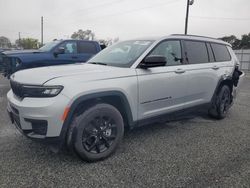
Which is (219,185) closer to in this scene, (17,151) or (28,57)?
(17,151)

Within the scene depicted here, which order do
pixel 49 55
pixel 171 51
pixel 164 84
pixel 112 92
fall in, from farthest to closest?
1. pixel 49 55
2. pixel 171 51
3. pixel 164 84
4. pixel 112 92

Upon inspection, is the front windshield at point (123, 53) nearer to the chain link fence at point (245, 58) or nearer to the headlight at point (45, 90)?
the headlight at point (45, 90)

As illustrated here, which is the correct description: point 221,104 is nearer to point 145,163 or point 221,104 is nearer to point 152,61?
point 152,61

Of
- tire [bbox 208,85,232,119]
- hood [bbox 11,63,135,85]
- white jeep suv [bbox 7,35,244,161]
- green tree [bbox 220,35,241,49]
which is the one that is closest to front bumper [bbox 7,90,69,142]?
white jeep suv [bbox 7,35,244,161]

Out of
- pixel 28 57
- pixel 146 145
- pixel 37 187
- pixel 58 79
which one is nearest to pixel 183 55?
pixel 146 145

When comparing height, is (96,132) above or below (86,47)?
below

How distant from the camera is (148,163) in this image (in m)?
3.09

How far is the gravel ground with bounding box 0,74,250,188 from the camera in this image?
105 inches

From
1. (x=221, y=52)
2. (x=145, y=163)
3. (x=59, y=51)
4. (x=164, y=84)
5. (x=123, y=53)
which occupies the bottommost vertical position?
(x=145, y=163)

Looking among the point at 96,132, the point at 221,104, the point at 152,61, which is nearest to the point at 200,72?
the point at 221,104

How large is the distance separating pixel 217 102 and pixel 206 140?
4.86ft

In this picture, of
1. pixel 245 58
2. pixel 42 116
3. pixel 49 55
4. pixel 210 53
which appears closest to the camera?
pixel 42 116

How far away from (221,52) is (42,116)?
14.0ft

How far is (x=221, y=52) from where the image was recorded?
526 cm
